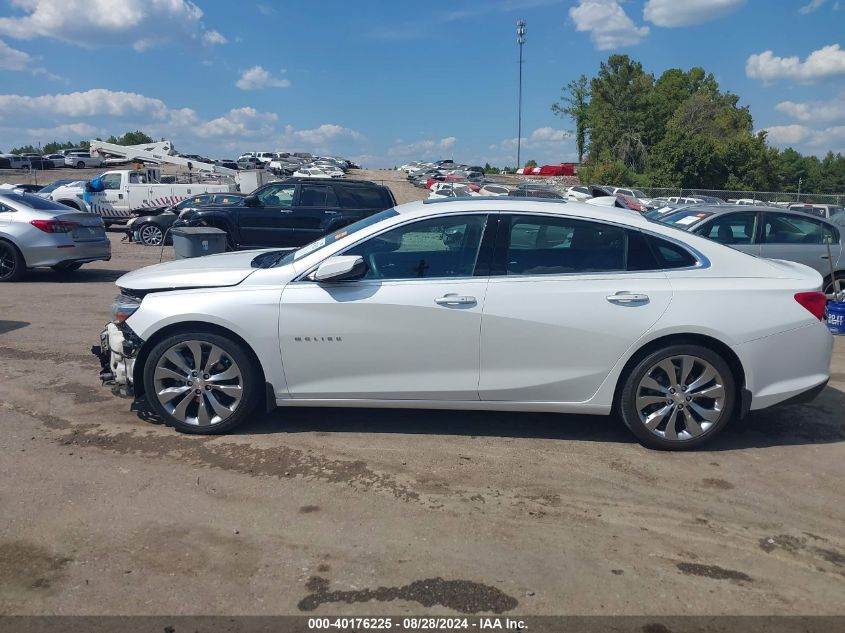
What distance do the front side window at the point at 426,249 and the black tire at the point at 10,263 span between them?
352 inches

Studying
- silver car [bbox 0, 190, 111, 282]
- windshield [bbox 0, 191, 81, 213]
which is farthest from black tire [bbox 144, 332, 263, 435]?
windshield [bbox 0, 191, 81, 213]

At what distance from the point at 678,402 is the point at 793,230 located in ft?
21.7

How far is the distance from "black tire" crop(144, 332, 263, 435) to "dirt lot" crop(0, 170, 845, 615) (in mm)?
128

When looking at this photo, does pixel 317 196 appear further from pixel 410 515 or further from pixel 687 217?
pixel 410 515

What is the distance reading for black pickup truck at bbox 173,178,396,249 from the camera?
49.2 ft

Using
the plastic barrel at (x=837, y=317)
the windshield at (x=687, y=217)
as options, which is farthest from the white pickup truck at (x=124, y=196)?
the plastic barrel at (x=837, y=317)

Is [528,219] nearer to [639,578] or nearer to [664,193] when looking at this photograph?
[639,578]

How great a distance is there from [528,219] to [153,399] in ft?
9.53

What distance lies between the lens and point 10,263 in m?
11.7

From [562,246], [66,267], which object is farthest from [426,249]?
[66,267]

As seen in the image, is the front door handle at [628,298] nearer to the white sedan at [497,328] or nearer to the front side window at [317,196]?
the white sedan at [497,328]

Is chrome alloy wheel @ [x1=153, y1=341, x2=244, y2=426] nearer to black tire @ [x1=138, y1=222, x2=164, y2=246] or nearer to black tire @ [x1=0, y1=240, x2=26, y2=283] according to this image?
black tire @ [x1=0, y1=240, x2=26, y2=283]

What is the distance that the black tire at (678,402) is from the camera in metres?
4.81

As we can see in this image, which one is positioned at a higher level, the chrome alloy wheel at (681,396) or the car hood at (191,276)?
the car hood at (191,276)
